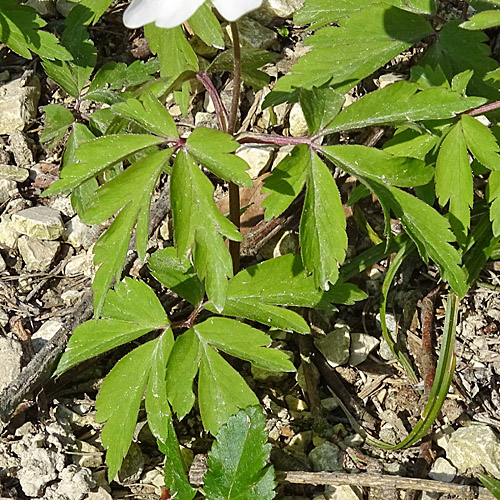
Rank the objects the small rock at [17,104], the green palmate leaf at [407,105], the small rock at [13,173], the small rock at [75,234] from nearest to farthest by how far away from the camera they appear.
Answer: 1. the green palmate leaf at [407,105]
2. the small rock at [75,234]
3. the small rock at [13,173]
4. the small rock at [17,104]

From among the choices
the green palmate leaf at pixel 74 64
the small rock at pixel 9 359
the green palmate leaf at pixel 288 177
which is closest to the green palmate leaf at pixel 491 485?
the green palmate leaf at pixel 288 177

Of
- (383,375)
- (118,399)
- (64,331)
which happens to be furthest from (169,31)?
(383,375)

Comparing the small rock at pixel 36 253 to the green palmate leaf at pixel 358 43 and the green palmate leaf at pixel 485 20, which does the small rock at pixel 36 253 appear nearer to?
the green palmate leaf at pixel 358 43

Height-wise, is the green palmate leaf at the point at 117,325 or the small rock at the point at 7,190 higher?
the small rock at the point at 7,190

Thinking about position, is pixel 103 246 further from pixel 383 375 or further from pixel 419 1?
pixel 419 1

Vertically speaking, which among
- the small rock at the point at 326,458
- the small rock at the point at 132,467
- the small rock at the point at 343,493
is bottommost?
the small rock at the point at 343,493

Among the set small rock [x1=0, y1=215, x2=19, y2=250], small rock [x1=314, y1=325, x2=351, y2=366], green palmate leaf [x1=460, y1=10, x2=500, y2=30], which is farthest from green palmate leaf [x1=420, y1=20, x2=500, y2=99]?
small rock [x1=0, y1=215, x2=19, y2=250]

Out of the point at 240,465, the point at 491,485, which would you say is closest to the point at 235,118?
the point at 240,465
